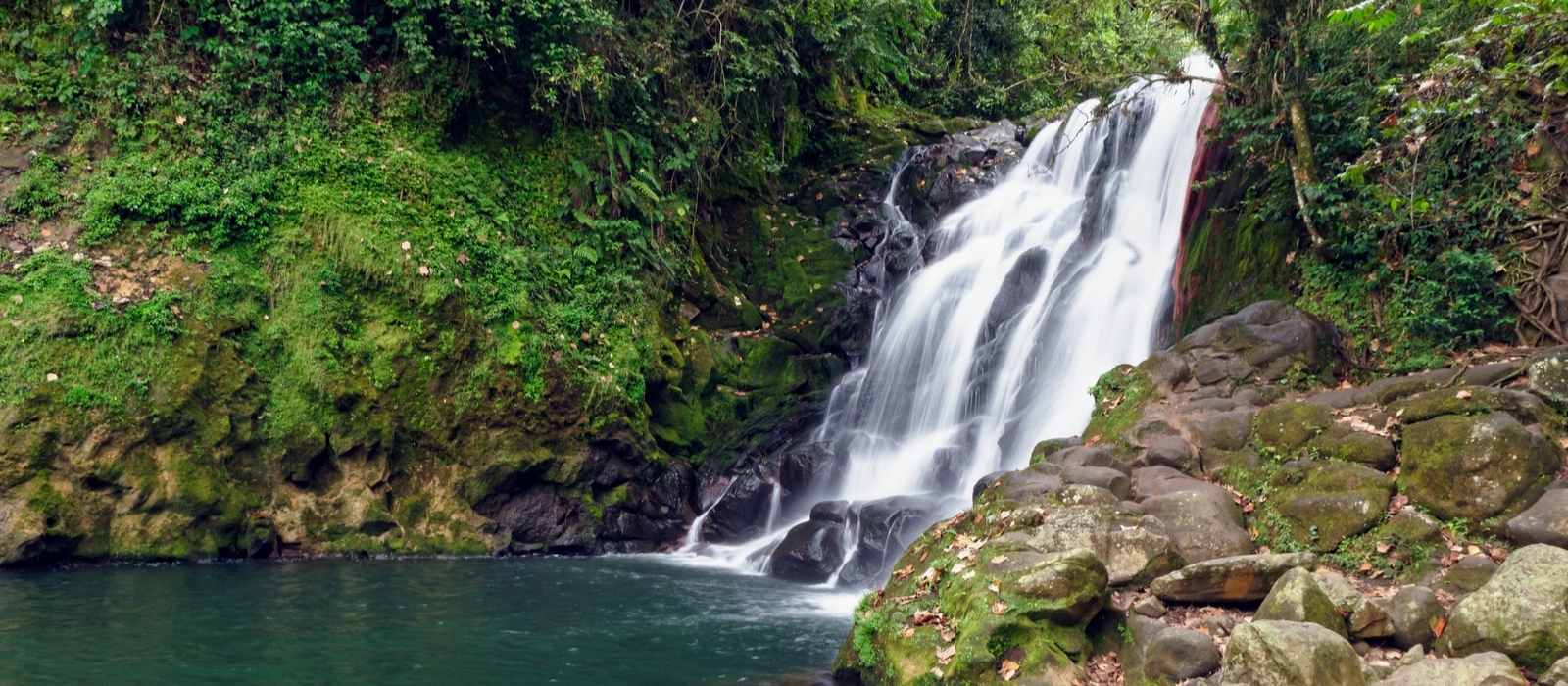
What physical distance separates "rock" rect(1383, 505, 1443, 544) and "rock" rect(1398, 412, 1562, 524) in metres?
0.11

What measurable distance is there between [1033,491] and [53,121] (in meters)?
12.3

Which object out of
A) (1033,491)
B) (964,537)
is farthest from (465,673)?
(1033,491)

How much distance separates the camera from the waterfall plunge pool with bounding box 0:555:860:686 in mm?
7207

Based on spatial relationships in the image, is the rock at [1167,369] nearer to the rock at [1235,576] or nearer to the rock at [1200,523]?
the rock at [1200,523]

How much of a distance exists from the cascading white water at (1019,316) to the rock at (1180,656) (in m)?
5.75

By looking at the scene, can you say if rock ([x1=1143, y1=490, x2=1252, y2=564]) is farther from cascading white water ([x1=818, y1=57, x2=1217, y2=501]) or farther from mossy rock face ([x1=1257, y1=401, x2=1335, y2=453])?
cascading white water ([x1=818, y1=57, x2=1217, y2=501])

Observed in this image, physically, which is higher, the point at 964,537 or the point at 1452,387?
the point at 1452,387

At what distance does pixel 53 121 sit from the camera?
1159cm

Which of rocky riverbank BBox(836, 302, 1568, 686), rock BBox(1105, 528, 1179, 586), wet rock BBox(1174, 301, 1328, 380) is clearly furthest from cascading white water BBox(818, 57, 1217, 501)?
rock BBox(1105, 528, 1179, 586)

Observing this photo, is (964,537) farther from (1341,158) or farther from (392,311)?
(392,311)

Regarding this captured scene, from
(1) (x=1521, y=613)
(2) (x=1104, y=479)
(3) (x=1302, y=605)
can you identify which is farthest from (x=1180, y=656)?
(2) (x=1104, y=479)

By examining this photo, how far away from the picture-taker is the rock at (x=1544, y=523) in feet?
18.5

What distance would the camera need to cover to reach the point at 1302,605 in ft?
17.9

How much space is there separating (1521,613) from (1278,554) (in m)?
1.43
